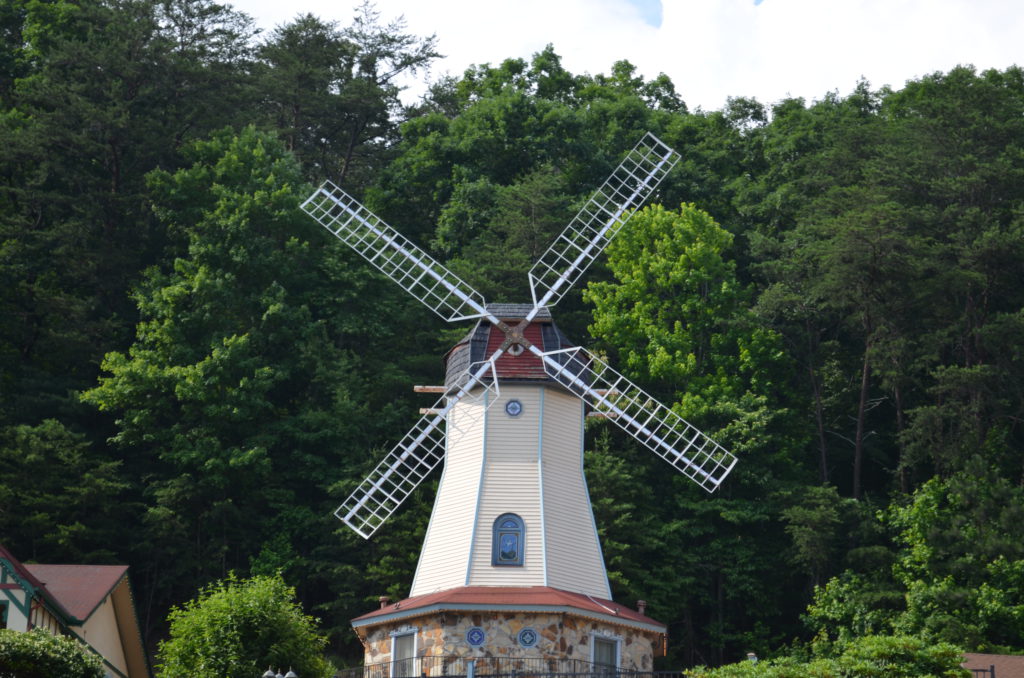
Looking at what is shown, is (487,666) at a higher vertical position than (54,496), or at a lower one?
lower

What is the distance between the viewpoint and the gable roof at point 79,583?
1422 inches

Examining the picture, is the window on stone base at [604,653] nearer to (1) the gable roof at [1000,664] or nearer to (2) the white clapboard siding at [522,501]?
(2) the white clapboard siding at [522,501]

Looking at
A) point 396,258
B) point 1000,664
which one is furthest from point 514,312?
point 1000,664

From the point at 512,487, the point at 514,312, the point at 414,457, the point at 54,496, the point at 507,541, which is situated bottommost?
the point at 507,541

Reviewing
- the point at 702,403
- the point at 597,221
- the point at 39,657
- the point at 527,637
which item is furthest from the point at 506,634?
the point at 702,403

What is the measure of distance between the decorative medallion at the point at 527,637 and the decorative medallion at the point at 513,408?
6086 millimetres

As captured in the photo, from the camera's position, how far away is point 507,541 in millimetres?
37844

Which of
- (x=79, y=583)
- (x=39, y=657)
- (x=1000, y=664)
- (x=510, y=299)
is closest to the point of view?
(x=39, y=657)

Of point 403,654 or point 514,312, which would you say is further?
point 514,312

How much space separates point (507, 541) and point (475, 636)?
2981mm

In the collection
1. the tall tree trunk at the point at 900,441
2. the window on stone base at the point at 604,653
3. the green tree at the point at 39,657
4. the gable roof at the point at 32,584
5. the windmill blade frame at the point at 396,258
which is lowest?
the green tree at the point at 39,657

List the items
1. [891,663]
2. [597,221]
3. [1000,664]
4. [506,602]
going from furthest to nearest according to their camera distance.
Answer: [597,221] → [506,602] → [1000,664] → [891,663]

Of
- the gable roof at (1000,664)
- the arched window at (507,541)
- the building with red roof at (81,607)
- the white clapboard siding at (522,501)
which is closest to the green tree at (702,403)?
the white clapboard siding at (522,501)

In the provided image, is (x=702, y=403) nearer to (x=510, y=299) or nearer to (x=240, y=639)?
(x=510, y=299)
